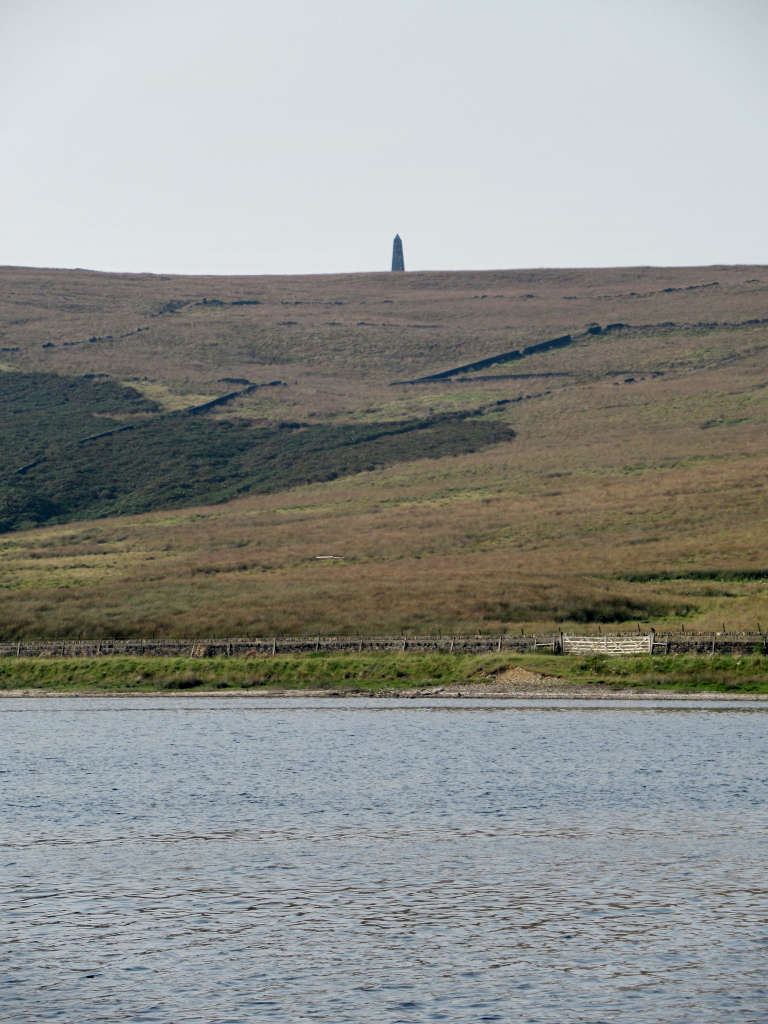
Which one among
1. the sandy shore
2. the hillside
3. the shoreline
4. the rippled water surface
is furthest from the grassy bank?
the rippled water surface

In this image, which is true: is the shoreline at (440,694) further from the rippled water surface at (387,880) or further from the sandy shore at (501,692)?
the rippled water surface at (387,880)

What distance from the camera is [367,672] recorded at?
6197cm

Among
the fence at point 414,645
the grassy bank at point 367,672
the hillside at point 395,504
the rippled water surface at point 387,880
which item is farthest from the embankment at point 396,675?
the rippled water surface at point 387,880

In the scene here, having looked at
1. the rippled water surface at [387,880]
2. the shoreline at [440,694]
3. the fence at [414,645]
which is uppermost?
the rippled water surface at [387,880]

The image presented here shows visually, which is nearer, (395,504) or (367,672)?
(367,672)

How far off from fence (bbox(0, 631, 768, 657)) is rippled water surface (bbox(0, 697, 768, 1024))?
61.7ft

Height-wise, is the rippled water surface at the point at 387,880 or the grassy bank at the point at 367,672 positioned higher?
the rippled water surface at the point at 387,880

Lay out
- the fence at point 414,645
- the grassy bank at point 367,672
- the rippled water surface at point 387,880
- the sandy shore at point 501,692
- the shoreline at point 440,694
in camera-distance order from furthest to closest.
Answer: the fence at point 414,645 → the grassy bank at point 367,672 → the sandy shore at point 501,692 → the shoreline at point 440,694 → the rippled water surface at point 387,880

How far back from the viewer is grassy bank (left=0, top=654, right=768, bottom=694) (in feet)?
188

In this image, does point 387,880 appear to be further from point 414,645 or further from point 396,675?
point 414,645

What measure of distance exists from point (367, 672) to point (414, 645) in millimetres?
4425

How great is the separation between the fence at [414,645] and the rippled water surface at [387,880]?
1881 centimetres

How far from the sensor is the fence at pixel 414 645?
61.1 metres

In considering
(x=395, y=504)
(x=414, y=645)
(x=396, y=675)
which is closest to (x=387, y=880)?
(x=396, y=675)
